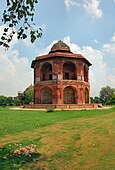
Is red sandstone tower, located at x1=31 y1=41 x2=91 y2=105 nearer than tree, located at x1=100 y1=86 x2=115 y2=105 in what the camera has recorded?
Yes

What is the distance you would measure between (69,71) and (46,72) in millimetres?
3681

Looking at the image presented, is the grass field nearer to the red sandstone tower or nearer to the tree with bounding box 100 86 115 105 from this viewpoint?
the red sandstone tower

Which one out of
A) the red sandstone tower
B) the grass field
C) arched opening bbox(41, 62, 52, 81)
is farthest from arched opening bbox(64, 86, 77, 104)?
the grass field

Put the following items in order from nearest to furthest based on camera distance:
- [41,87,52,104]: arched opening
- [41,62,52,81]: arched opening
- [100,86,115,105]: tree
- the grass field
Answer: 1. the grass field
2. [41,87,52,104]: arched opening
3. [41,62,52,81]: arched opening
4. [100,86,115,105]: tree

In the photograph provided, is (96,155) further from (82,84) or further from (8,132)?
(82,84)

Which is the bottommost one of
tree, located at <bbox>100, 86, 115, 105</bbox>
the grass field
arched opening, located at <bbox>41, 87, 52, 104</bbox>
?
the grass field

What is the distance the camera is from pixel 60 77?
3156 centimetres

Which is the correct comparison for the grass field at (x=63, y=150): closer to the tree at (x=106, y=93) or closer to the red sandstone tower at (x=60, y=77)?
the red sandstone tower at (x=60, y=77)

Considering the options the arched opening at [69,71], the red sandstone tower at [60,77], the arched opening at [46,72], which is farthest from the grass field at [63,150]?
the arched opening at [46,72]

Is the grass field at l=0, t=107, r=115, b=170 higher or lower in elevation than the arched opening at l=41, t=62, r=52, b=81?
lower

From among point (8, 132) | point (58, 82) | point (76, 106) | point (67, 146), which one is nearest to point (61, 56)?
point (58, 82)

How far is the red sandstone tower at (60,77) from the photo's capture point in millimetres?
31516

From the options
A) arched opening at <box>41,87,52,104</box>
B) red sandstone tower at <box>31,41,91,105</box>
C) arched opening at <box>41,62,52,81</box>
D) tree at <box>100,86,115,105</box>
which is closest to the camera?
red sandstone tower at <box>31,41,91,105</box>

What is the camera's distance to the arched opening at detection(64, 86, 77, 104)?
3275 cm
